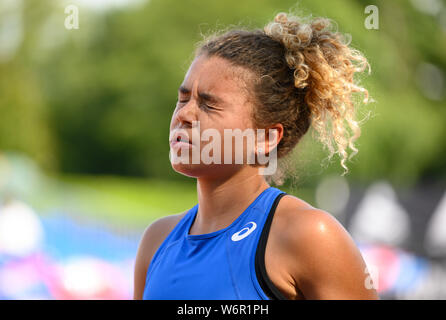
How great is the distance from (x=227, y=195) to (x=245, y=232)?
0.22 m

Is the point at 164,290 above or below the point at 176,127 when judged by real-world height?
below

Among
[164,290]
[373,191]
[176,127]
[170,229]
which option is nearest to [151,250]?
[170,229]

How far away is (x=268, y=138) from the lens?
212 cm

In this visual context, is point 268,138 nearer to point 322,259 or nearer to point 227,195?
point 227,195

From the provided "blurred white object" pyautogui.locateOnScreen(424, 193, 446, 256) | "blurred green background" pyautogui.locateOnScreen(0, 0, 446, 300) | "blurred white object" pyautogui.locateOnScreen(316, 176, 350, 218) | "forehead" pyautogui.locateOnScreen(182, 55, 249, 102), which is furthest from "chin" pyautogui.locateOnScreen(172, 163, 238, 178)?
"blurred white object" pyautogui.locateOnScreen(316, 176, 350, 218)

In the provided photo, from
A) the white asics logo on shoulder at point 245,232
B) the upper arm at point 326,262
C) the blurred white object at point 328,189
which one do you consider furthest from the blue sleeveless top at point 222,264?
the blurred white object at point 328,189

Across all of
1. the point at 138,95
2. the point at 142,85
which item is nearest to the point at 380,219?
the point at 142,85

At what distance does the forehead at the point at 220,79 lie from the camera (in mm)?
2031

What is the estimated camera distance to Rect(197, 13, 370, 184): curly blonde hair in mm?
2092

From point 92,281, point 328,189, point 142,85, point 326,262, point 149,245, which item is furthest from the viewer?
point 142,85

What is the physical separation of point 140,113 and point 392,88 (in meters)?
10.8

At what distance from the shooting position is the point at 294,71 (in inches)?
83.6

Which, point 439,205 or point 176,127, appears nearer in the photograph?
point 176,127
